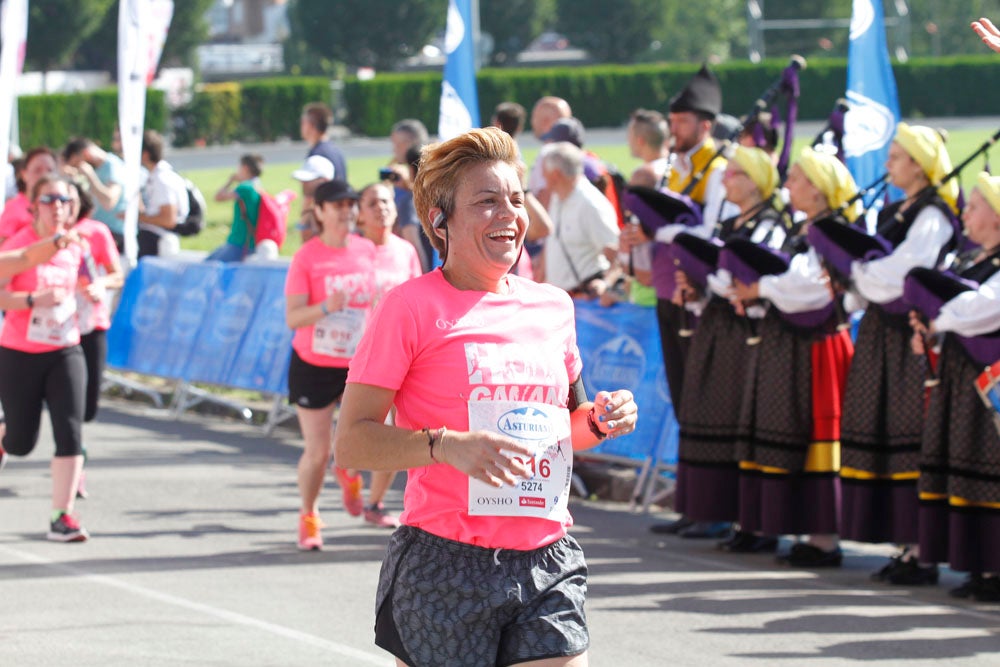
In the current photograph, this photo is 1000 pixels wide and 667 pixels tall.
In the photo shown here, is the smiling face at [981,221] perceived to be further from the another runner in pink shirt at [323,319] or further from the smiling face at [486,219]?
the smiling face at [486,219]

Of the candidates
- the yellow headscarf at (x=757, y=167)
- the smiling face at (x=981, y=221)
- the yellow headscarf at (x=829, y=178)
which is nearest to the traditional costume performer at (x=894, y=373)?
the yellow headscarf at (x=829, y=178)

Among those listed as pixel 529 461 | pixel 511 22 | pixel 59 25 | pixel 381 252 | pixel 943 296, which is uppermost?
pixel 511 22

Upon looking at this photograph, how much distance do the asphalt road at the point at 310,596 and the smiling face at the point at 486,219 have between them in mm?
2983

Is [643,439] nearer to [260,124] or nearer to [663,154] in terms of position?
[663,154]

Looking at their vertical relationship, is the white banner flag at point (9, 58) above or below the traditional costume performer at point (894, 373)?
above

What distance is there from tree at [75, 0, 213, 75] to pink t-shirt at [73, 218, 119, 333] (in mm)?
56351

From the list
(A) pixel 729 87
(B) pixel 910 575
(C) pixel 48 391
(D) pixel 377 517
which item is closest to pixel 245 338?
(D) pixel 377 517

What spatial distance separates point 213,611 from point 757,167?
3.58 meters

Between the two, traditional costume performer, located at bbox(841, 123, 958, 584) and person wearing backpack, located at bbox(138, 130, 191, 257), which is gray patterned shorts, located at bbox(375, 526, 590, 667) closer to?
traditional costume performer, located at bbox(841, 123, 958, 584)

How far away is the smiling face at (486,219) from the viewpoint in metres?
4.26

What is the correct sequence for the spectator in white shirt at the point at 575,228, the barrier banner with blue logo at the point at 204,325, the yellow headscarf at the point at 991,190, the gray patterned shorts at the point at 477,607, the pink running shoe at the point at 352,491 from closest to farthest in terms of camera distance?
the gray patterned shorts at the point at 477,607
the yellow headscarf at the point at 991,190
the pink running shoe at the point at 352,491
the spectator in white shirt at the point at 575,228
the barrier banner with blue logo at the point at 204,325

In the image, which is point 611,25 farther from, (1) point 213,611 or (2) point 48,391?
(1) point 213,611

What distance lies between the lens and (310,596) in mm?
8055

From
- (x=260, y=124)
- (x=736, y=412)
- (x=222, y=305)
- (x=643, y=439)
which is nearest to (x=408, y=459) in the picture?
(x=736, y=412)
